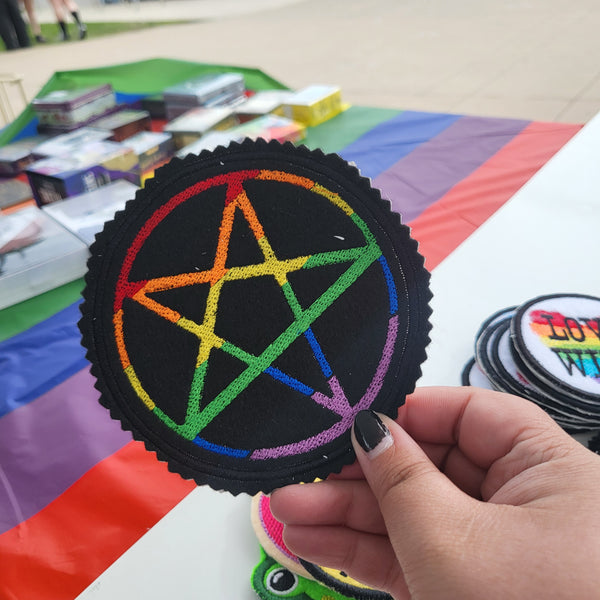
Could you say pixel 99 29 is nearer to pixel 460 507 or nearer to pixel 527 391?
pixel 527 391

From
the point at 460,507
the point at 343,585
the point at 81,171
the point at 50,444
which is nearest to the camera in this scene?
the point at 460,507

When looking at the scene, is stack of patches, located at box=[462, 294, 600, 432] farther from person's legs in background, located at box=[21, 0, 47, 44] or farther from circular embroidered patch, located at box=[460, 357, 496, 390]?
person's legs in background, located at box=[21, 0, 47, 44]

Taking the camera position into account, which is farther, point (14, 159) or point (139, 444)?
point (14, 159)

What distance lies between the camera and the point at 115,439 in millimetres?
849

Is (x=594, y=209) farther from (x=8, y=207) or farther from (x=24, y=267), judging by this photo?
(x=8, y=207)

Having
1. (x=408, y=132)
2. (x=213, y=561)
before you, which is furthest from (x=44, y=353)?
(x=408, y=132)

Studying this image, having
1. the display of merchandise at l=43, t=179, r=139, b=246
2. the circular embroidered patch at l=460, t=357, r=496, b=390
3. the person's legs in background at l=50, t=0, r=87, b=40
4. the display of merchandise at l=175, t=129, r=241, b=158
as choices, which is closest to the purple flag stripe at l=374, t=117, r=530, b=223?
the display of merchandise at l=175, t=129, r=241, b=158

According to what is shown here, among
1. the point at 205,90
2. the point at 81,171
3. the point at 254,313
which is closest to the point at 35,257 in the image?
the point at 81,171

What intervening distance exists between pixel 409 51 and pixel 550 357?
3794 mm

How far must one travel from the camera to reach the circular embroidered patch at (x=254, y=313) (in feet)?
1.71

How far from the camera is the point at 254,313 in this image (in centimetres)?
54

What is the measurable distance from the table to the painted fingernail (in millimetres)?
239

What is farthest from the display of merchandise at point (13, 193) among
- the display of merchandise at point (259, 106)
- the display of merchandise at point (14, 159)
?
the display of merchandise at point (259, 106)

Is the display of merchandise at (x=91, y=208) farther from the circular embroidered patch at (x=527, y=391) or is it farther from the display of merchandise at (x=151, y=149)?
the circular embroidered patch at (x=527, y=391)
